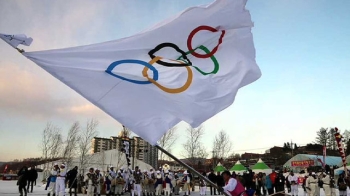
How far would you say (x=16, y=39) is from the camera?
4688 millimetres

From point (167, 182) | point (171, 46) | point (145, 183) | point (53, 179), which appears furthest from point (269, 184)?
point (171, 46)

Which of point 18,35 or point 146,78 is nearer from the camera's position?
point 18,35

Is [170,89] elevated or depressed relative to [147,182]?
elevated

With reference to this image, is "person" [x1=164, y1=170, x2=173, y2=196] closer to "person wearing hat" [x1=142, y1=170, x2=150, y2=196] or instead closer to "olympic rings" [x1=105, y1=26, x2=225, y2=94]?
"person wearing hat" [x1=142, y1=170, x2=150, y2=196]

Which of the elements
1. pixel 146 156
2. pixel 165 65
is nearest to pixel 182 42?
pixel 165 65

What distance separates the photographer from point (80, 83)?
17.4 feet

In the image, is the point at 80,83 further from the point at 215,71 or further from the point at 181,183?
the point at 181,183

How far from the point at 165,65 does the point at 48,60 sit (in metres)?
2.13

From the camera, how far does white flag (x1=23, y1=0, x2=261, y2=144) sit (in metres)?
5.37

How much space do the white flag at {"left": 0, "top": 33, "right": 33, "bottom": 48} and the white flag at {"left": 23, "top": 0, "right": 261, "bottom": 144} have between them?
0.98 feet

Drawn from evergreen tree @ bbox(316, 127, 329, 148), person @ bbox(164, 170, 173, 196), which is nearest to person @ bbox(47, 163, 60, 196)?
person @ bbox(164, 170, 173, 196)

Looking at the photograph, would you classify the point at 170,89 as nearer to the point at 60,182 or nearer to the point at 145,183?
the point at 60,182

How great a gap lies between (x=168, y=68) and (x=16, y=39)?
2.67 m

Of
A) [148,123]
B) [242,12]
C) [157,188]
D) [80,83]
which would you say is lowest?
[157,188]
